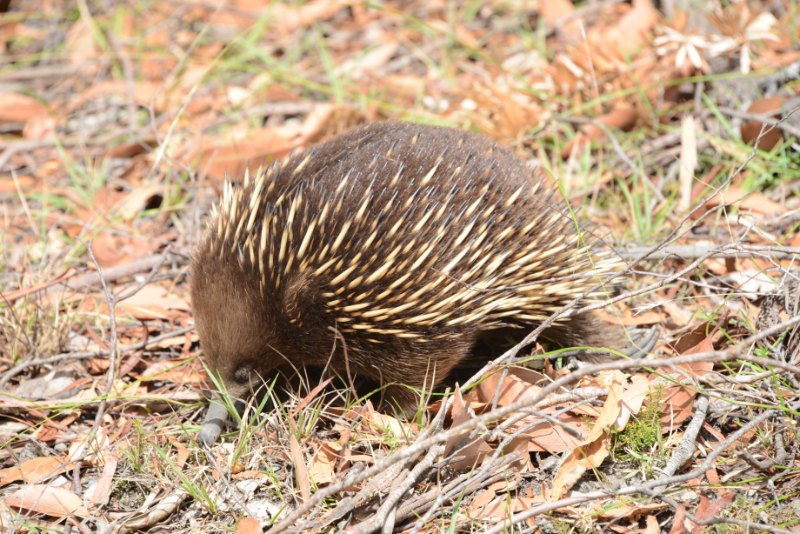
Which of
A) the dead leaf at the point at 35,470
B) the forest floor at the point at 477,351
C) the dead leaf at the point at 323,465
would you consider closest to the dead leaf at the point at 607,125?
the forest floor at the point at 477,351

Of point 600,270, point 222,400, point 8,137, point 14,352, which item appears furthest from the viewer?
point 8,137

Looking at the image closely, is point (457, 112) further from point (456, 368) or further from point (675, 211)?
point (456, 368)

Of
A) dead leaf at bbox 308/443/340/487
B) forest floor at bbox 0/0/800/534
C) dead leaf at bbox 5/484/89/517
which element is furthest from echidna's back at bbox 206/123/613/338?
dead leaf at bbox 5/484/89/517

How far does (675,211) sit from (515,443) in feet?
6.06

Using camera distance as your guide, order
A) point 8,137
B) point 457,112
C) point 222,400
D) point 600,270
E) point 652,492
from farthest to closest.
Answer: point 8,137 → point 457,112 → point 600,270 → point 222,400 → point 652,492

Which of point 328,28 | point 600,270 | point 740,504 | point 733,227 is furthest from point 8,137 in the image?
point 740,504

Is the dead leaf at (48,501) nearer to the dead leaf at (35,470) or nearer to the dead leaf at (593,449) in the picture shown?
the dead leaf at (35,470)

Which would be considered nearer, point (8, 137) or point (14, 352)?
point (14, 352)

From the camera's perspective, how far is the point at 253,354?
278 cm

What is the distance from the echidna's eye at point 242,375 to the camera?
282 centimetres

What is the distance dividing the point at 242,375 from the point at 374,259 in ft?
2.37

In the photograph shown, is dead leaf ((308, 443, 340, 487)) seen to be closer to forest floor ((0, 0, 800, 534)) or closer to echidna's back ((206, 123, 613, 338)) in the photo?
forest floor ((0, 0, 800, 534))

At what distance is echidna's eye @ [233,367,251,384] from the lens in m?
2.82

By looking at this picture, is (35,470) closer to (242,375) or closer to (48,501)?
(48,501)
